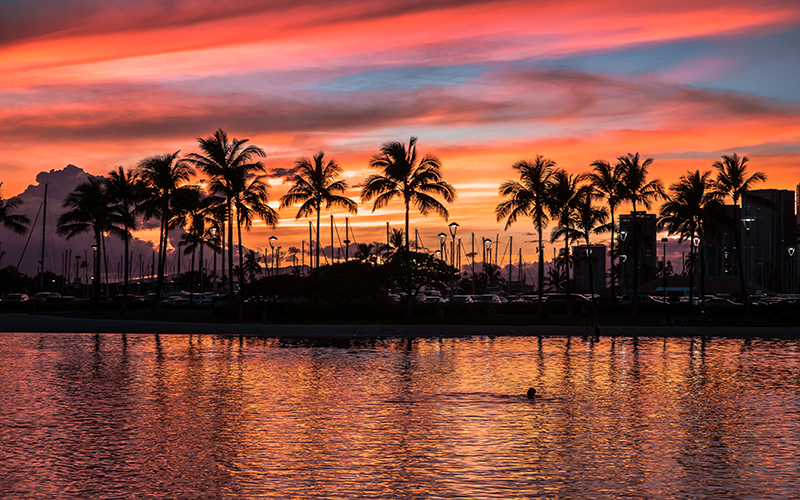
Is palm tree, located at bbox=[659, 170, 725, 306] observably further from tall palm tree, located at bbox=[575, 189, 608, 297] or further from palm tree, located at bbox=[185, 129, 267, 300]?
palm tree, located at bbox=[185, 129, 267, 300]

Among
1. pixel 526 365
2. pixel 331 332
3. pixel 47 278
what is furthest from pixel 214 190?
pixel 47 278

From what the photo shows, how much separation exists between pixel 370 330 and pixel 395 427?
29.9 m

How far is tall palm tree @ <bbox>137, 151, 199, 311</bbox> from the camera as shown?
62.2 m

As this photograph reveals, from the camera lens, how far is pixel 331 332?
45.2 meters

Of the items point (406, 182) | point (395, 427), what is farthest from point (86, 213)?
point (395, 427)

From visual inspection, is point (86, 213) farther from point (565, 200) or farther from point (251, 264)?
point (251, 264)

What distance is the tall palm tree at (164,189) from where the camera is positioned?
204 ft

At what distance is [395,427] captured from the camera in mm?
15695

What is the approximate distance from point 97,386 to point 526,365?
14.7 m

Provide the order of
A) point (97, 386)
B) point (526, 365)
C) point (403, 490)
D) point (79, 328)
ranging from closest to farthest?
point (403, 490)
point (97, 386)
point (526, 365)
point (79, 328)

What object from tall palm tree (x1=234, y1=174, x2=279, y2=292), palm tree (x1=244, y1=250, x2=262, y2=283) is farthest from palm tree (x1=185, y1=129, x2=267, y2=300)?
palm tree (x1=244, y1=250, x2=262, y2=283)

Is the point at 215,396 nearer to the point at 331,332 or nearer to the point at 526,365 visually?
the point at 526,365

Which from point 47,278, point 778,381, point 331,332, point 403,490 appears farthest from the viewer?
point 47,278

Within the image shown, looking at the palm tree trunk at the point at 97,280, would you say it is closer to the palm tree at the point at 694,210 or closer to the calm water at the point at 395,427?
the calm water at the point at 395,427
